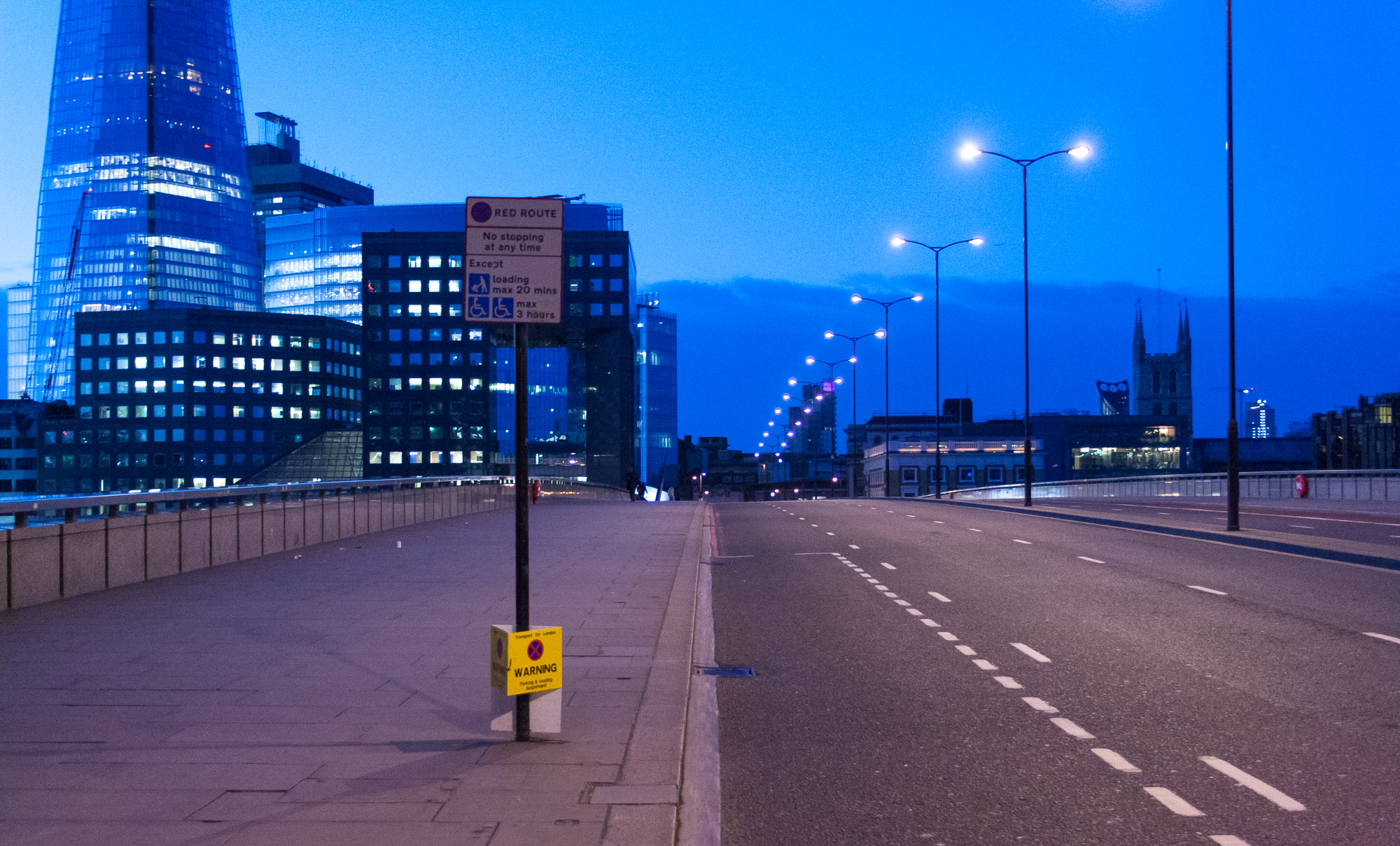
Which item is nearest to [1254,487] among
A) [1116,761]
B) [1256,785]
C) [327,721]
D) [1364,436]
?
[1116,761]

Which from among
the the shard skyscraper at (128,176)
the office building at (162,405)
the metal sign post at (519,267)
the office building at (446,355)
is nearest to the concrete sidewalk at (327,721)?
the metal sign post at (519,267)

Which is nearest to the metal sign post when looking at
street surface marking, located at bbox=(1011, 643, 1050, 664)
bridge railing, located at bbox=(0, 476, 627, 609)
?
street surface marking, located at bbox=(1011, 643, 1050, 664)

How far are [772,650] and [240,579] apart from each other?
8.13 metres

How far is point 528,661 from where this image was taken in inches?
248

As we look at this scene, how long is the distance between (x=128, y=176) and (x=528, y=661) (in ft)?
658

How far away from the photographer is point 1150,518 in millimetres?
A: 30016

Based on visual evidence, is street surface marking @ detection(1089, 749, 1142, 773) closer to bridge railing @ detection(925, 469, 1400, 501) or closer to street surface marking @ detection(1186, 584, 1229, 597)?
street surface marking @ detection(1186, 584, 1229, 597)

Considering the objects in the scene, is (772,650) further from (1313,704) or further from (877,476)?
(877,476)

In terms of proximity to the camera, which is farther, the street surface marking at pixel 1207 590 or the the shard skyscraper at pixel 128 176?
the the shard skyscraper at pixel 128 176

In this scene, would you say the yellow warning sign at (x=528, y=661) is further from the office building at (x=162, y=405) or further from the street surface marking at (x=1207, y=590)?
the office building at (x=162, y=405)

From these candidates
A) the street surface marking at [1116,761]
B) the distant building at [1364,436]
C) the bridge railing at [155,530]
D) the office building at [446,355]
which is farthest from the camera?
the office building at [446,355]

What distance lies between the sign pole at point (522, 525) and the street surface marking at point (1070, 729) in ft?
11.0

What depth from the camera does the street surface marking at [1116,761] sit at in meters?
6.17

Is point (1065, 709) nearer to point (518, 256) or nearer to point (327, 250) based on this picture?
point (518, 256)
